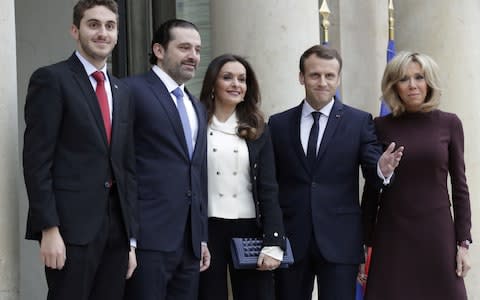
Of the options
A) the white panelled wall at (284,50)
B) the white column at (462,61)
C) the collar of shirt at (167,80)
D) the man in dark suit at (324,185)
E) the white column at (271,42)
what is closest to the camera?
the white panelled wall at (284,50)

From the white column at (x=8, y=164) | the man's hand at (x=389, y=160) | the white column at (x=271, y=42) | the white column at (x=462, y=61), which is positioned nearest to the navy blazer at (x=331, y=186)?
the man's hand at (x=389, y=160)

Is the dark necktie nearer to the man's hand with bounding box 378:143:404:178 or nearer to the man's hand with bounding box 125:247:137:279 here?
the man's hand with bounding box 378:143:404:178

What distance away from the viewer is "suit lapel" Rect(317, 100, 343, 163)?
19.6 feet

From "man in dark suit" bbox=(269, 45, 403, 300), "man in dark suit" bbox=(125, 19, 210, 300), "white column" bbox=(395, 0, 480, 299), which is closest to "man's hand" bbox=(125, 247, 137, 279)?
"man in dark suit" bbox=(125, 19, 210, 300)

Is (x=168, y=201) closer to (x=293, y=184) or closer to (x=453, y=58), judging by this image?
(x=293, y=184)

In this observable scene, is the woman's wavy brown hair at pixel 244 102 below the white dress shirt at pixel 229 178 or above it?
above

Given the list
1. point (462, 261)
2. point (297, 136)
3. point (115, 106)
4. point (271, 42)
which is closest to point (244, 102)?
point (297, 136)

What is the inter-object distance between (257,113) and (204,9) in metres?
4.21

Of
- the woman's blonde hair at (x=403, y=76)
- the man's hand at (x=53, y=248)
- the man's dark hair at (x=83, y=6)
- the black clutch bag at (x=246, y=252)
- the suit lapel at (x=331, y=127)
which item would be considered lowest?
the black clutch bag at (x=246, y=252)

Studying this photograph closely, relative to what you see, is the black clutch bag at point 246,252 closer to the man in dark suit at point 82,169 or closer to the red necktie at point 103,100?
the man in dark suit at point 82,169

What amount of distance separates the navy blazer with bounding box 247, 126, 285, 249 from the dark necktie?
0.84 ft

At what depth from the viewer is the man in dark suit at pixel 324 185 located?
5930mm

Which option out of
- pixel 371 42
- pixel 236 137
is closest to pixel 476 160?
pixel 371 42

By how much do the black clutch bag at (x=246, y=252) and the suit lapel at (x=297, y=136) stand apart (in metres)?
0.55
